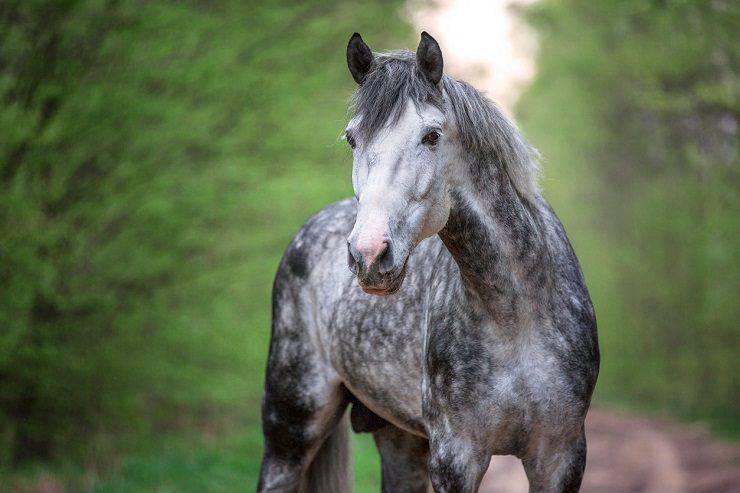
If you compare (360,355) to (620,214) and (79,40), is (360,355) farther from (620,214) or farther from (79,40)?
(620,214)

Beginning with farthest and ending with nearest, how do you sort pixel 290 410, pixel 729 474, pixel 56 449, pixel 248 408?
pixel 248 408, pixel 729 474, pixel 56 449, pixel 290 410

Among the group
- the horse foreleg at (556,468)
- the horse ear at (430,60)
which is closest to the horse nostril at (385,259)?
the horse ear at (430,60)

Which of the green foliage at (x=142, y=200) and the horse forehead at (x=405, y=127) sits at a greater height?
the green foliage at (x=142, y=200)

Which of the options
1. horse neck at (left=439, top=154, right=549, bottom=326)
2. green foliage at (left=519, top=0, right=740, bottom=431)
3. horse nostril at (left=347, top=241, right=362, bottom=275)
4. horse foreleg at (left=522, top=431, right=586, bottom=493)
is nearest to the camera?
horse nostril at (left=347, top=241, right=362, bottom=275)

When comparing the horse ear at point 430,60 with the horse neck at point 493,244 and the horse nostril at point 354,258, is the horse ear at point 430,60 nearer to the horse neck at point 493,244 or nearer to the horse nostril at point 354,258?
the horse neck at point 493,244

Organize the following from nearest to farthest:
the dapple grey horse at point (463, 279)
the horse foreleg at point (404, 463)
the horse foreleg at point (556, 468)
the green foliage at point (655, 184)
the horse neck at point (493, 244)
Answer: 1. the dapple grey horse at point (463, 279)
2. the horse neck at point (493, 244)
3. the horse foreleg at point (556, 468)
4. the horse foreleg at point (404, 463)
5. the green foliage at point (655, 184)

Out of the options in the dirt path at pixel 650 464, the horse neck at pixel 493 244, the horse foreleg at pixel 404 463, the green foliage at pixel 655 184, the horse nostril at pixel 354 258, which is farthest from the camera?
the green foliage at pixel 655 184

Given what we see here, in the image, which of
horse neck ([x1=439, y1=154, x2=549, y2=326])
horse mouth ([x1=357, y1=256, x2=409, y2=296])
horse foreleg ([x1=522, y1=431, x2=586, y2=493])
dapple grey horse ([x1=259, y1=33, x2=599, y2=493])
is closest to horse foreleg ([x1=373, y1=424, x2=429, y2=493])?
dapple grey horse ([x1=259, y1=33, x2=599, y2=493])

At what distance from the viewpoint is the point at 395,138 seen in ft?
9.00

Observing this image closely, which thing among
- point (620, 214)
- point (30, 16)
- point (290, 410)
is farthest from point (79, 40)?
point (620, 214)

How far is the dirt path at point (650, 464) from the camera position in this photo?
802 cm

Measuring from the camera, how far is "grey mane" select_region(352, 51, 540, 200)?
9.18ft

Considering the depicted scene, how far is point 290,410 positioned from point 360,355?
0.64 m

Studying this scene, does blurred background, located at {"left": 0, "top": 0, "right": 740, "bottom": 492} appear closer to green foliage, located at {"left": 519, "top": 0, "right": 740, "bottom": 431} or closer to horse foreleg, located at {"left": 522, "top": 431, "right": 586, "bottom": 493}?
green foliage, located at {"left": 519, "top": 0, "right": 740, "bottom": 431}
